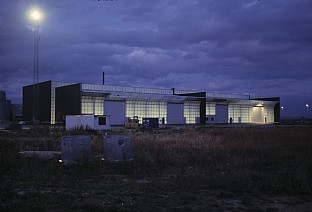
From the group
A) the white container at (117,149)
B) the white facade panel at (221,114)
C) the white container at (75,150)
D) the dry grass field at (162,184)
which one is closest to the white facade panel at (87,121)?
the dry grass field at (162,184)

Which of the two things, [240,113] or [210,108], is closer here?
[210,108]

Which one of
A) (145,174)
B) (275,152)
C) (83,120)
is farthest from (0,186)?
(83,120)

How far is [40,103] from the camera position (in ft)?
236

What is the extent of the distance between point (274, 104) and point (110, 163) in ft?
296

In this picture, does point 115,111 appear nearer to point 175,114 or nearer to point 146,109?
point 146,109

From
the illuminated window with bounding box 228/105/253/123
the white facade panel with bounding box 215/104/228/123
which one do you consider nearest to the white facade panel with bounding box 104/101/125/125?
the white facade panel with bounding box 215/104/228/123

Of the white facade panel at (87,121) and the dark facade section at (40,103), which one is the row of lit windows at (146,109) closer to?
the dark facade section at (40,103)

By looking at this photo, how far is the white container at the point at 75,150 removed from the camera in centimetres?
1366

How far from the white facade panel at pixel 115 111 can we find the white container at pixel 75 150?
5044cm

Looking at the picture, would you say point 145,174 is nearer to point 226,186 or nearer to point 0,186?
point 226,186

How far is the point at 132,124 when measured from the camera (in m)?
52.7

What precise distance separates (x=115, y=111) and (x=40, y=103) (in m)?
18.3

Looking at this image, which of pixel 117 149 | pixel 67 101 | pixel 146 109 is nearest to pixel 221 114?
pixel 146 109

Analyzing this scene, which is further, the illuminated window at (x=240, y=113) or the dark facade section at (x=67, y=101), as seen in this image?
the illuminated window at (x=240, y=113)
